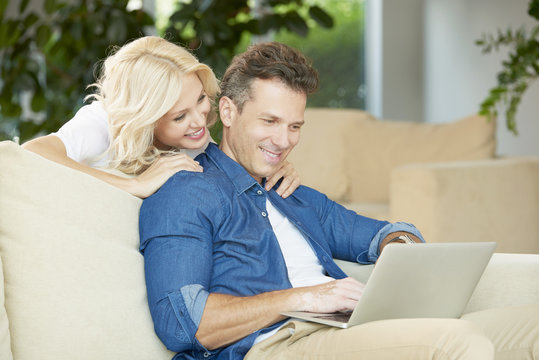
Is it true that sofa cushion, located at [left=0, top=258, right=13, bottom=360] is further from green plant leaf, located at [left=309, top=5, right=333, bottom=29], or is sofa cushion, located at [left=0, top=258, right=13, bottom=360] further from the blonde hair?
green plant leaf, located at [left=309, top=5, right=333, bottom=29]

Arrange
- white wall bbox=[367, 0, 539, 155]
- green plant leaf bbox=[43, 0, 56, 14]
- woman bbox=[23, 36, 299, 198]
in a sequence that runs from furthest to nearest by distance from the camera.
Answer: white wall bbox=[367, 0, 539, 155]
green plant leaf bbox=[43, 0, 56, 14]
woman bbox=[23, 36, 299, 198]

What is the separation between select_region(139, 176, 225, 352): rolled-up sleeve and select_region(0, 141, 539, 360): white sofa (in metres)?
0.05

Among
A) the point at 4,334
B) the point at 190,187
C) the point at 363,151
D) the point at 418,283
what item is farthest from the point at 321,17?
the point at 4,334

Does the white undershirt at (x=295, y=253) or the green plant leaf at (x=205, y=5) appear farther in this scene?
the green plant leaf at (x=205, y=5)

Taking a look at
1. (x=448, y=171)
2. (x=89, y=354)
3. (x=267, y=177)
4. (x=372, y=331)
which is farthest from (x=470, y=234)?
(x=89, y=354)

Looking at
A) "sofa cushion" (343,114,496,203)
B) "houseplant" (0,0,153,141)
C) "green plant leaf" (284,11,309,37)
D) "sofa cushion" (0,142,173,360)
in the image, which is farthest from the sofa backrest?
"sofa cushion" (0,142,173,360)

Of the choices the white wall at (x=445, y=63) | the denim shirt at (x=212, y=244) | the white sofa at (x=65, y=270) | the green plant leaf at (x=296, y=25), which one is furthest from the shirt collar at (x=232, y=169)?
the white wall at (x=445, y=63)

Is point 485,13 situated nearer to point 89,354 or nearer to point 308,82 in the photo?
point 308,82

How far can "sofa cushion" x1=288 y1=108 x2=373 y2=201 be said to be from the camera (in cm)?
369

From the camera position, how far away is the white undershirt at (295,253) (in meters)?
1.71

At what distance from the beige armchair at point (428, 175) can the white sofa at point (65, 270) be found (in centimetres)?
188

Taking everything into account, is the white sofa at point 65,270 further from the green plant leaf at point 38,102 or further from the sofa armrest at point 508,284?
the green plant leaf at point 38,102

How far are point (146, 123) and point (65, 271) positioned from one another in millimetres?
447

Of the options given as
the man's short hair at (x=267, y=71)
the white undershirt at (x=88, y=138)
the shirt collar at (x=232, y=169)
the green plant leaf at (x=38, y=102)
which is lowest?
the green plant leaf at (x=38, y=102)
